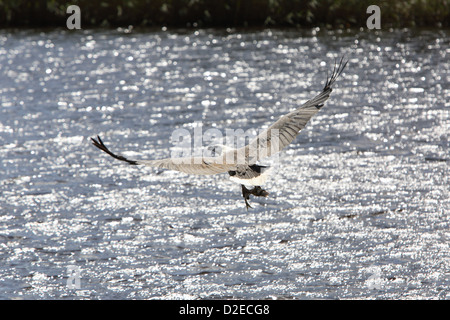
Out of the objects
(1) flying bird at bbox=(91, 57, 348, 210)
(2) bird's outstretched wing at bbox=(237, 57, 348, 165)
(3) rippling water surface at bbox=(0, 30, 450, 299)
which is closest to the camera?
(1) flying bird at bbox=(91, 57, 348, 210)

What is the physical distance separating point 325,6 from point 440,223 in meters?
20.5

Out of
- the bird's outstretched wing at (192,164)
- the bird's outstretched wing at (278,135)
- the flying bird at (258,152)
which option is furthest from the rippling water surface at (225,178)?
the bird's outstretched wing at (192,164)

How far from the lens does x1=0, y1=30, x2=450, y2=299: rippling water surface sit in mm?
14070

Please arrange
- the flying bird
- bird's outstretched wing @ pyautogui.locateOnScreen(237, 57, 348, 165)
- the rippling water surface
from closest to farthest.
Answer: the flying bird < bird's outstretched wing @ pyautogui.locateOnScreen(237, 57, 348, 165) < the rippling water surface

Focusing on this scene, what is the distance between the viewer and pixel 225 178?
1914 cm

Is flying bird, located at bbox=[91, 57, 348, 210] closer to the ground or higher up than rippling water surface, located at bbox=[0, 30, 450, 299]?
higher up

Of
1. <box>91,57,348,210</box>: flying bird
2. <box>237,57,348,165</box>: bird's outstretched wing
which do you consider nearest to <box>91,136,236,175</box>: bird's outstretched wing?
<box>91,57,348,210</box>: flying bird

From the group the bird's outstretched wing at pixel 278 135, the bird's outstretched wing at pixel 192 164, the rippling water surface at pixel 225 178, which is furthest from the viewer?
the rippling water surface at pixel 225 178

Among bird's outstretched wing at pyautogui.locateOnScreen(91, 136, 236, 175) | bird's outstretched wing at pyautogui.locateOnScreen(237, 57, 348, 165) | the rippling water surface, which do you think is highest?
bird's outstretched wing at pyautogui.locateOnScreen(237, 57, 348, 165)

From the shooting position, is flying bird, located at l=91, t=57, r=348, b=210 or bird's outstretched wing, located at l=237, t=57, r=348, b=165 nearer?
flying bird, located at l=91, t=57, r=348, b=210

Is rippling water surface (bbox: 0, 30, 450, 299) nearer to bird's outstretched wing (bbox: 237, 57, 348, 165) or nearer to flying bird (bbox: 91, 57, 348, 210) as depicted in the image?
flying bird (bbox: 91, 57, 348, 210)

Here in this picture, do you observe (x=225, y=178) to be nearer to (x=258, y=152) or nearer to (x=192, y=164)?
(x=258, y=152)

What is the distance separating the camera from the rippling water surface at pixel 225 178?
14070mm

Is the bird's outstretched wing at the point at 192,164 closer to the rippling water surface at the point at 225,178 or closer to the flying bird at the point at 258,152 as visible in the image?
the flying bird at the point at 258,152
